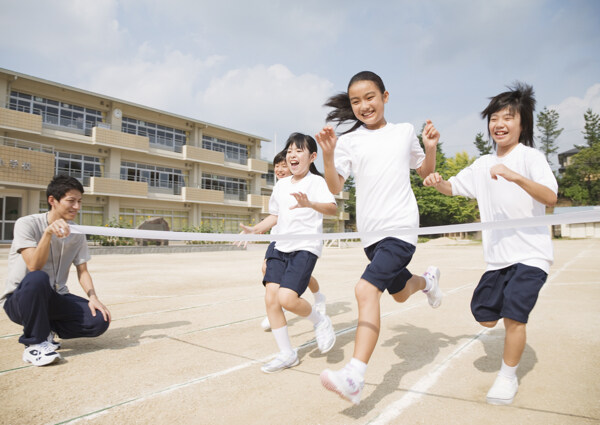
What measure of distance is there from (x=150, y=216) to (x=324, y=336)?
1194 inches

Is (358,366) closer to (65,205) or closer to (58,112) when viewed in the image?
(65,205)

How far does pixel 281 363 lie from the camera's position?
115 inches

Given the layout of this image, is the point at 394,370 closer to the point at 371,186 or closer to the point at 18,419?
the point at 371,186

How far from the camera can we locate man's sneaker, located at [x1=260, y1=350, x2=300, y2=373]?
2.88m

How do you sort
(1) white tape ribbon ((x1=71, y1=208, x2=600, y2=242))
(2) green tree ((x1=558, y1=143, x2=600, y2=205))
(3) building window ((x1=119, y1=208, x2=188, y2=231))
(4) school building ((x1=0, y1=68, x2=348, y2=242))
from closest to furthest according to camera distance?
(1) white tape ribbon ((x1=71, y1=208, x2=600, y2=242)), (4) school building ((x1=0, y1=68, x2=348, y2=242)), (3) building window ((x1=119, y1=208, x2=188, y2=231)), (2) green tree ((x1=558, y1=143, x2=600, y2=205))

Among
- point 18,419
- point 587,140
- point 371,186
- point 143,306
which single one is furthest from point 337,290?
point 587,140

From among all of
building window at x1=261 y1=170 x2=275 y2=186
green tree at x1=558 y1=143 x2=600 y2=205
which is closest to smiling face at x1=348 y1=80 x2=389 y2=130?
building window at x1=261 y1=170 x2=275 y2=186

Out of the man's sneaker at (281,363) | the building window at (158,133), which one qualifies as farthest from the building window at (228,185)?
the man's sneaker at (281,363)

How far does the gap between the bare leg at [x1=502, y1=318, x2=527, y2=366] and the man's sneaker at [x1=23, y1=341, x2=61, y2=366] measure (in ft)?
10.8

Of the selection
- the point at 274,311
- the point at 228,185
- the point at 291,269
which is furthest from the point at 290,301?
the point at 228,185

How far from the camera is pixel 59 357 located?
3090 mm

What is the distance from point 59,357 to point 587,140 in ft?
264

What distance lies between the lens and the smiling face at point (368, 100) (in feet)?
9.14

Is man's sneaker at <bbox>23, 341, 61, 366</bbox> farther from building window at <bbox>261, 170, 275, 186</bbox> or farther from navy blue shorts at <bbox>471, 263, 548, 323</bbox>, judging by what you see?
building window at <bbox>261, 170, 275, 186</bbox>
